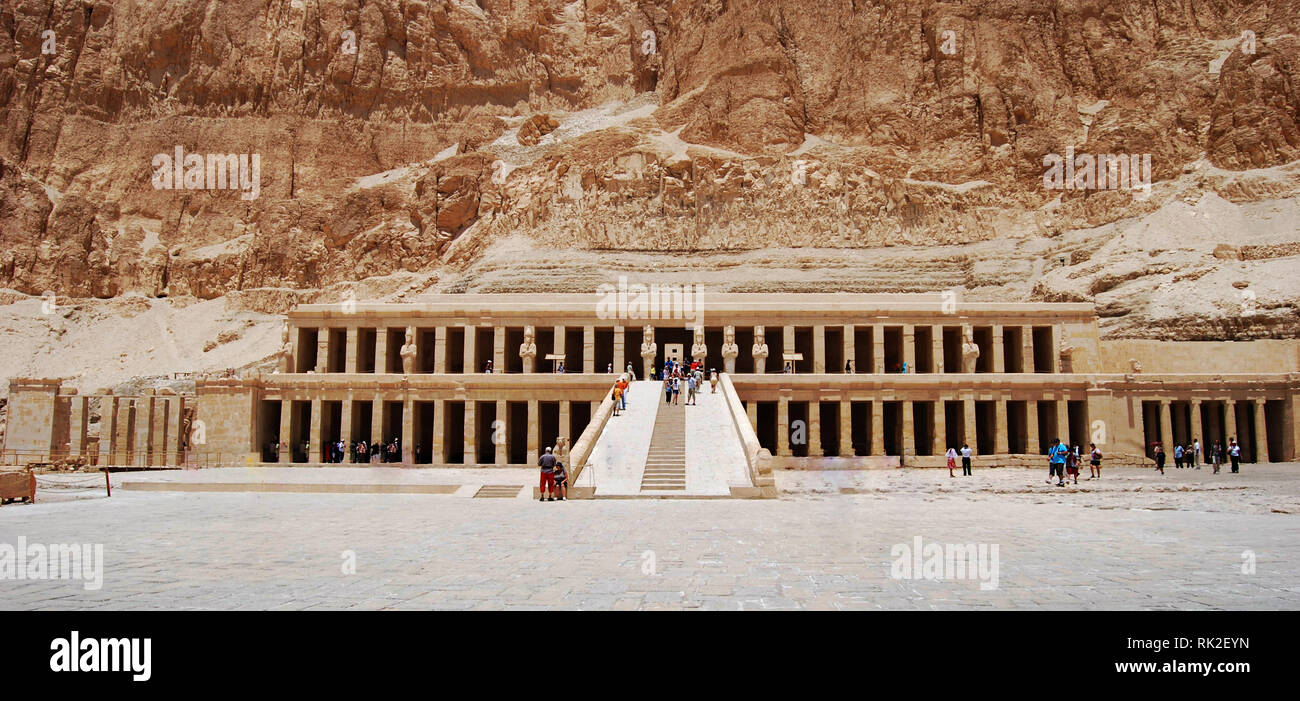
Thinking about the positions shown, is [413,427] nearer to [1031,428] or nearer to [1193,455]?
[1031,428]

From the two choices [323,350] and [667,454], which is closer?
[667,454]

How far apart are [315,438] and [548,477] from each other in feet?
64.3

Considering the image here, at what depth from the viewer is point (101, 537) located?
12633 millimetres

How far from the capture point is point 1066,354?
39500 millimetres

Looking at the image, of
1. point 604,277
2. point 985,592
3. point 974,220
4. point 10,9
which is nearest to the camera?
point 985,592

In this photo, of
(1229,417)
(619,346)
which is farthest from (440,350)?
(1229,417)

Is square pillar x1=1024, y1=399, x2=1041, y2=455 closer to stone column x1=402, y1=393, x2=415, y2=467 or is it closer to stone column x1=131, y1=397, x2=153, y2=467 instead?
stone column x1=402, y1=393, x2=415, y2=467

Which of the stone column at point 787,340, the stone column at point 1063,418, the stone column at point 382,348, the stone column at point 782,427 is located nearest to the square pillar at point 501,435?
the stone column at point 382,348

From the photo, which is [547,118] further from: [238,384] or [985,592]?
[985,592]

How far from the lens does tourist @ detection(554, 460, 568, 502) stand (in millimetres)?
20422

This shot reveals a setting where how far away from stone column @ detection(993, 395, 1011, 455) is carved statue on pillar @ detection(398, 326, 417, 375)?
964 inches

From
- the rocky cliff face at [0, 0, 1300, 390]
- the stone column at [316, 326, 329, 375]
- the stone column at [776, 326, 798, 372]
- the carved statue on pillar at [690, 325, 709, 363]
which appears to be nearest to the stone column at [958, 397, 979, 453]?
the stone column at [776, 326, 798, 372]

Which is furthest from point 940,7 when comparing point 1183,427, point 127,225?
point 127,225
